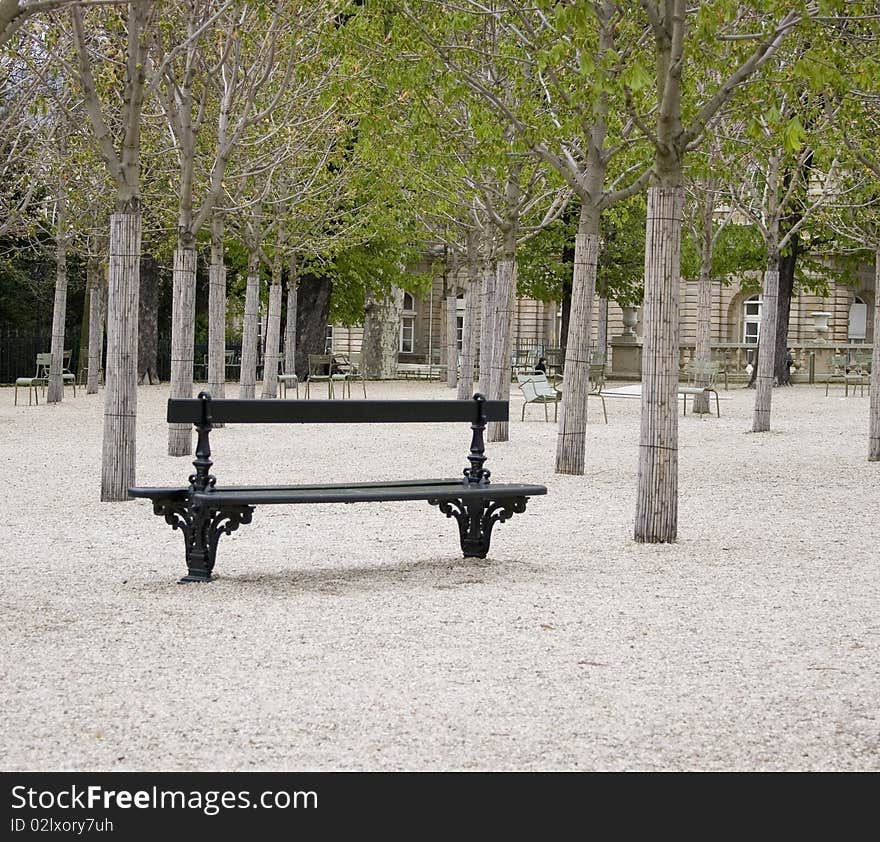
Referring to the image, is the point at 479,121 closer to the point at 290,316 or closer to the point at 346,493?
the point at 346,493

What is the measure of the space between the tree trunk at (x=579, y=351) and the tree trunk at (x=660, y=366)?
511 centimetres

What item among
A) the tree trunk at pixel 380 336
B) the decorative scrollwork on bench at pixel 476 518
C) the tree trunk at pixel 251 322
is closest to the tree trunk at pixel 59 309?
the tree trunk at pixel 251 322

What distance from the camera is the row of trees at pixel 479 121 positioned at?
1020 cm

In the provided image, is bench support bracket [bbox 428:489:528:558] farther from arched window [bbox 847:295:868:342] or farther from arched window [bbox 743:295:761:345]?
arched window [bbox 743:295:761:345]

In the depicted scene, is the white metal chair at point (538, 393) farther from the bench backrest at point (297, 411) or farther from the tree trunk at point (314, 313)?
the tree trunk at point (314, 313)

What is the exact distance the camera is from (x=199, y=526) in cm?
859

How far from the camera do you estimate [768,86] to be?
10672 mm

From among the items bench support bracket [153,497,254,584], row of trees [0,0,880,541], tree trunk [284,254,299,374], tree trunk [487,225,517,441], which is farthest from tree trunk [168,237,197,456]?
tree trunk [284,254,299,374]

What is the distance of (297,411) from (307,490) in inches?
18.8

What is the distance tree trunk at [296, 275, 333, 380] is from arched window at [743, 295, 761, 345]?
19.3m

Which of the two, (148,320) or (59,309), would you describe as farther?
(148,320)

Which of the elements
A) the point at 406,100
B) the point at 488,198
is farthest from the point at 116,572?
the point at 488,198

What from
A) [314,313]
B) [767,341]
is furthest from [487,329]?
[314,313]
